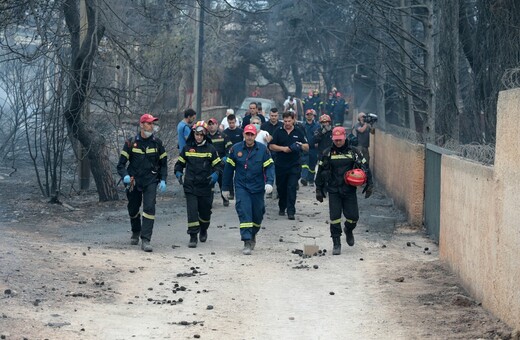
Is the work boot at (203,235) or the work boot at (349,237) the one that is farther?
the work boot at (203,235)

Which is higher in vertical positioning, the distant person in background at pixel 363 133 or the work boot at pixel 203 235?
the distant person in background at pixel 363 133

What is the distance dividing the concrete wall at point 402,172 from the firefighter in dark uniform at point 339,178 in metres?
3.32

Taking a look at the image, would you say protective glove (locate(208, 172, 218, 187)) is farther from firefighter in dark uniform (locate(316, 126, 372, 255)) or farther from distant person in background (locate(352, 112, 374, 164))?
distant person in background (locate(352, 112, 374, 164))

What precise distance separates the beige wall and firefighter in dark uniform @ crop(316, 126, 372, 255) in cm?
123

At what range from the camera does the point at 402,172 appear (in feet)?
66.5

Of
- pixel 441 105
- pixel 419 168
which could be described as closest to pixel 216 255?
pixel 419 168

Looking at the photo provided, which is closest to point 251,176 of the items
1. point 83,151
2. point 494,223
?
point 494,223

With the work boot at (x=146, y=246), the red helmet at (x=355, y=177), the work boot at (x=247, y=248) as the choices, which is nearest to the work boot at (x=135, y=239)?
the work boot at (x=146, y=246)

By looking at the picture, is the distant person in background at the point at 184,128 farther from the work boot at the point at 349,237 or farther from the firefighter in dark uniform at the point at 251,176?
the work boot at the point at 349,237

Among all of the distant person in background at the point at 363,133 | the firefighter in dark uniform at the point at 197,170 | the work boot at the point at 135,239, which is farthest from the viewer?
the distant person in background at the point at 363,133

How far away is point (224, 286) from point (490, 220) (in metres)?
3.19

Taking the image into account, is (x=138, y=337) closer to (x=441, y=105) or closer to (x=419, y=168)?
(x=419, y=168)

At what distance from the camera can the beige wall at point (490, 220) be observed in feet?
29.4

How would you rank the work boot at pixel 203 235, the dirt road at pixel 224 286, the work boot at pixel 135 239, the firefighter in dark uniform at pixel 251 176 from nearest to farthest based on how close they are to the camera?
1. the dirt road at pixel 224 286
2. the firefighter in dark uniform at pixel 251 176
3. the work boot at pixel 135 239
4. the work boot at pixel 203 235
